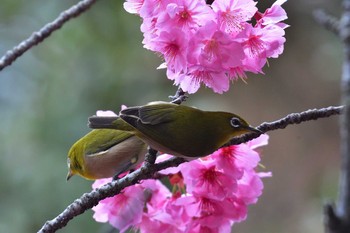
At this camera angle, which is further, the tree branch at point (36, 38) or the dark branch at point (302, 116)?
the tree branch at point (36, 38)

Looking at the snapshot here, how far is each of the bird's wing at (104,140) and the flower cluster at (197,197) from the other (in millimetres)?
276

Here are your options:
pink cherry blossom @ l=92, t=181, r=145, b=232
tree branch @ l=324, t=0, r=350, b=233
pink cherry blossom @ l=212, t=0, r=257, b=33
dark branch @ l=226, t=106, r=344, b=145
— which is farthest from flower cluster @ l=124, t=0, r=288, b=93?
tree branch @ l=324, t=0, r=350, b=233

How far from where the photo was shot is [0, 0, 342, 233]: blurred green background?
Result: 295cm

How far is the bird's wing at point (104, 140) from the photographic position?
5.16ft

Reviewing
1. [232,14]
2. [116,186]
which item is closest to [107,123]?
[116,186]

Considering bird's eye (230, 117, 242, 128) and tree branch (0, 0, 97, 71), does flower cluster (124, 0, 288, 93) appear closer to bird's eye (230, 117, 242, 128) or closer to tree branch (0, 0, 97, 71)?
bird's eye (230, 117, 242, 128)

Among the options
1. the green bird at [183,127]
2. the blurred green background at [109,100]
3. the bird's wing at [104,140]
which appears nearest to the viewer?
the green bird at [183,127]

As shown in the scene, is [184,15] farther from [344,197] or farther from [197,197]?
[344,197]

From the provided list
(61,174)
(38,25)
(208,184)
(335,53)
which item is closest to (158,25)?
(208,184)

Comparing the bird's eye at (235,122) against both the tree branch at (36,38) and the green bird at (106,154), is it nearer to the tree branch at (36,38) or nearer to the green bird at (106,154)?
the green bird at (106,154)

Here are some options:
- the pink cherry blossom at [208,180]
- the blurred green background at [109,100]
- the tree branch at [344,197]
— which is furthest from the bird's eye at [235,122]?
the blurred green background at [109,100]

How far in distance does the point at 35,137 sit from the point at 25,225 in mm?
483

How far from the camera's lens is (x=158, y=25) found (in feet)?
3.56

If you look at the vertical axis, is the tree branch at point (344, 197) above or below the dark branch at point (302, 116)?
above
